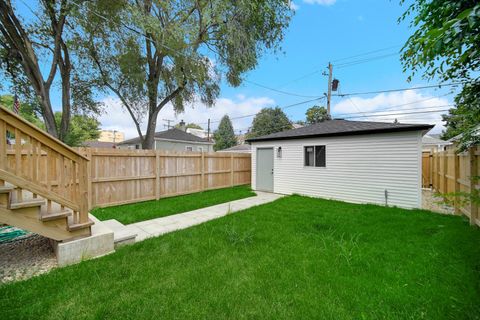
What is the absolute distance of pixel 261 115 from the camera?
3319cm

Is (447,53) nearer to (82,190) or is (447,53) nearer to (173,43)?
(82,190)

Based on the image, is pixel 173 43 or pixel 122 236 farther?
pixel 173 43

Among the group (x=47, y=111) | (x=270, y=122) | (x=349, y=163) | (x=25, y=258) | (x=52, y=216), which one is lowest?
(x=25, y=258)

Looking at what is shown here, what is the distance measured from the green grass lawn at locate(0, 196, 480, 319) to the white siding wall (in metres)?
2.14

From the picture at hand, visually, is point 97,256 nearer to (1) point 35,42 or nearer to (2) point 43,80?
(2) point 43,80

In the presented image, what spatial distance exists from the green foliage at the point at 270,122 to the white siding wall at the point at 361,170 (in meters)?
23.8

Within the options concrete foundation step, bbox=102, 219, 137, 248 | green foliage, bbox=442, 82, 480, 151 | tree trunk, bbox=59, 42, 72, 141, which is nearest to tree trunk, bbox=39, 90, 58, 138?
tree trunk, bbox=59, 42, 72, 141

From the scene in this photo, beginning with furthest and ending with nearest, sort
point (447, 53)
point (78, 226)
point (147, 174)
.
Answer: point (147, 174), point (78, 226), point (447, 53)

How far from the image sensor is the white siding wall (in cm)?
593

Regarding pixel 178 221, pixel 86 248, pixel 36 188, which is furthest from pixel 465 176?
pixel 36 188

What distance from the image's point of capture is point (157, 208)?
19.1 feet

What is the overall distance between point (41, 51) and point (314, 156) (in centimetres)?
1145

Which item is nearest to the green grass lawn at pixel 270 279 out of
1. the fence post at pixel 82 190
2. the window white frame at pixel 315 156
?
the fence post at pixel 82 190

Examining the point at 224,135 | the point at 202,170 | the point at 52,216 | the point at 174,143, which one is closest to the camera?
the point at 52,216
